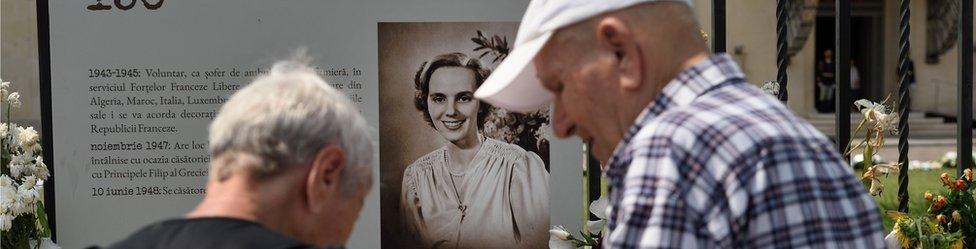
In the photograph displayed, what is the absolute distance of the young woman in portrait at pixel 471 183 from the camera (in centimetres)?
383

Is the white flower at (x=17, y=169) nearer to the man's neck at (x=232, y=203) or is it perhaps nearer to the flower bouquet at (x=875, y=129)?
the flower bouquet at (x=875, y=129)

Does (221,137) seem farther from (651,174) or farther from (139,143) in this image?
(139,143)

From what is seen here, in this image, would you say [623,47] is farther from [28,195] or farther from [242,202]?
[28,195]

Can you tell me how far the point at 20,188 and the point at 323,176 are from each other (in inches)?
109

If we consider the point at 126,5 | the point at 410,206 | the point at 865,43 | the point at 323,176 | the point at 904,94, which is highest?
the point at 865,43

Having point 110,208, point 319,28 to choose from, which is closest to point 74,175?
point 110,208

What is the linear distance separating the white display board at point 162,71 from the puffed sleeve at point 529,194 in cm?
45

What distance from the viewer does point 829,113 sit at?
94.2ft

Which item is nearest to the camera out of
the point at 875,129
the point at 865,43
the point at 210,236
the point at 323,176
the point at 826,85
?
the point at 210,236

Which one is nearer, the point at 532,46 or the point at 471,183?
the point at 532,46

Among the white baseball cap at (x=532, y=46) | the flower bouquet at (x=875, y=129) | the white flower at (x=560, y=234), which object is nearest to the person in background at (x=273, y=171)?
the white baseball cap at (x=532, y=46)

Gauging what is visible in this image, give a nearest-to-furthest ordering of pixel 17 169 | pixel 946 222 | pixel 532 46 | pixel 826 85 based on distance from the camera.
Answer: pixel 532 46 → pixel 946 222 → pixel 17 169 → pixel 826 85

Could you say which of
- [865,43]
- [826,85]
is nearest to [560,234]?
[826,85]

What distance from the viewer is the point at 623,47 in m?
1.82
